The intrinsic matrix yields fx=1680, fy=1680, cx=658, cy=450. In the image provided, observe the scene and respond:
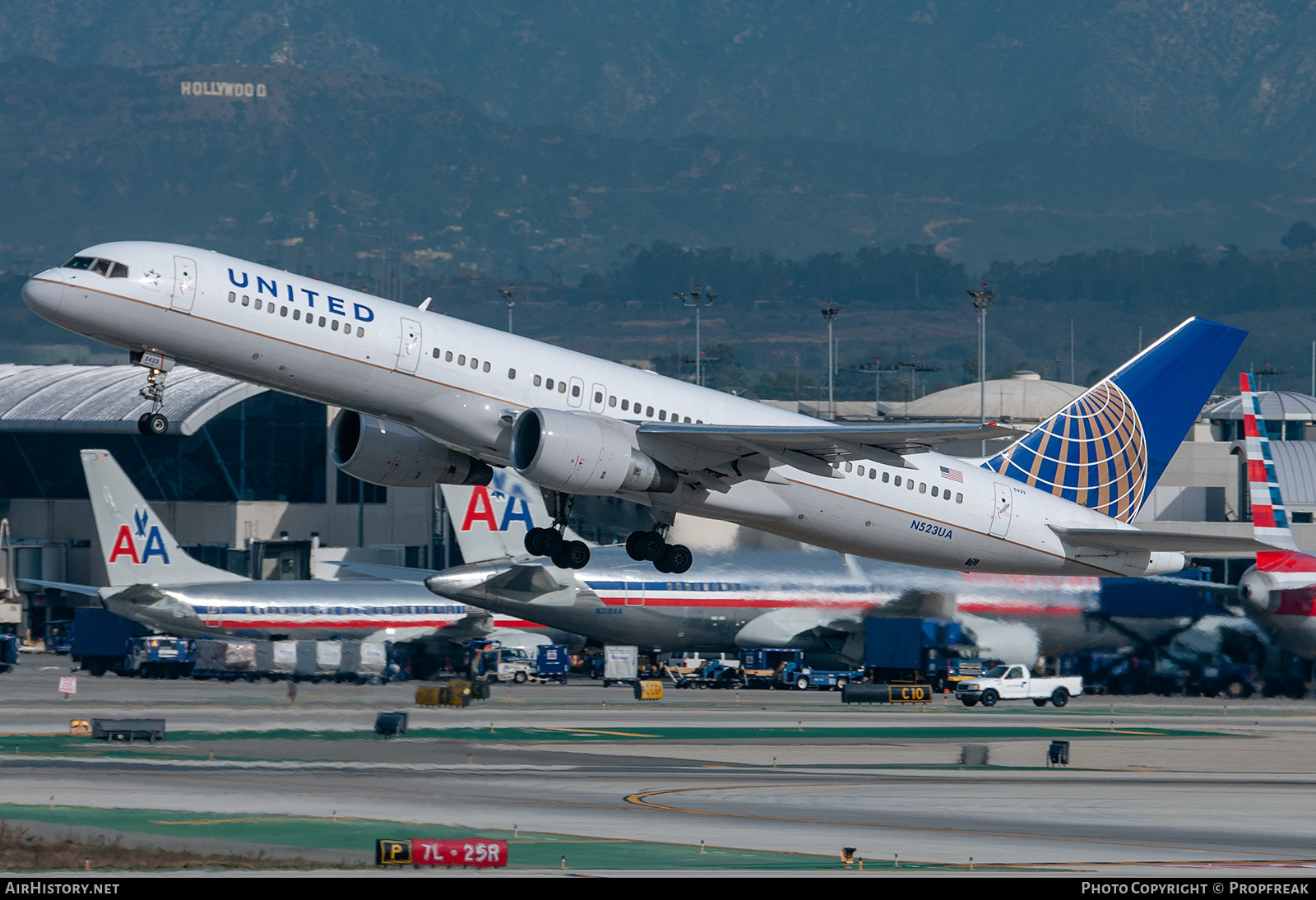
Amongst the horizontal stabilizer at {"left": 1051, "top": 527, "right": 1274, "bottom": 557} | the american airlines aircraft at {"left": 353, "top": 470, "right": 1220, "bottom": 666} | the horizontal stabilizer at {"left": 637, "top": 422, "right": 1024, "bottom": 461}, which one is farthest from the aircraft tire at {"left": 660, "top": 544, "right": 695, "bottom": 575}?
the american airlines aircraft at {"left": 353, "top": 470, "right": 1220, "bottom": 666}

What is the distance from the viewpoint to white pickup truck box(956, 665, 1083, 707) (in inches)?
2709

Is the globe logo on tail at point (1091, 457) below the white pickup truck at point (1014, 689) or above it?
above

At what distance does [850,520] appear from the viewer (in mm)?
43906

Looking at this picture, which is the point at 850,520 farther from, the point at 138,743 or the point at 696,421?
the point at 138,743

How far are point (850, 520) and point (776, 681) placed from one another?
3569 centimetres

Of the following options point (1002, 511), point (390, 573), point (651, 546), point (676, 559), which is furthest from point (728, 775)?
point (390, 573)

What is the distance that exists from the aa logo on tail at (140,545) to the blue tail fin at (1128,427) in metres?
42.5

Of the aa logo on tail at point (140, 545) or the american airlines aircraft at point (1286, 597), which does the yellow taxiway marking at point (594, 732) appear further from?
the aa logo on tail at point (140, 545)

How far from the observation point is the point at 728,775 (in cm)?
4581

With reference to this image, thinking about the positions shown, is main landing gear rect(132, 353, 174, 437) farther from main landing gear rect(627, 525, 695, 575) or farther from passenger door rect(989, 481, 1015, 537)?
passenger door rect(989, 481, 1015, 537)

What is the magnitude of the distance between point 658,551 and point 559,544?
107 inches

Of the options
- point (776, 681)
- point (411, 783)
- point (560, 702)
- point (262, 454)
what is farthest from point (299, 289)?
point (262, 454)

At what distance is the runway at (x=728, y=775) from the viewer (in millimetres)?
34062

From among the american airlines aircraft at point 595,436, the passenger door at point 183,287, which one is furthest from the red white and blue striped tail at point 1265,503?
the passenger door at point 183,287
